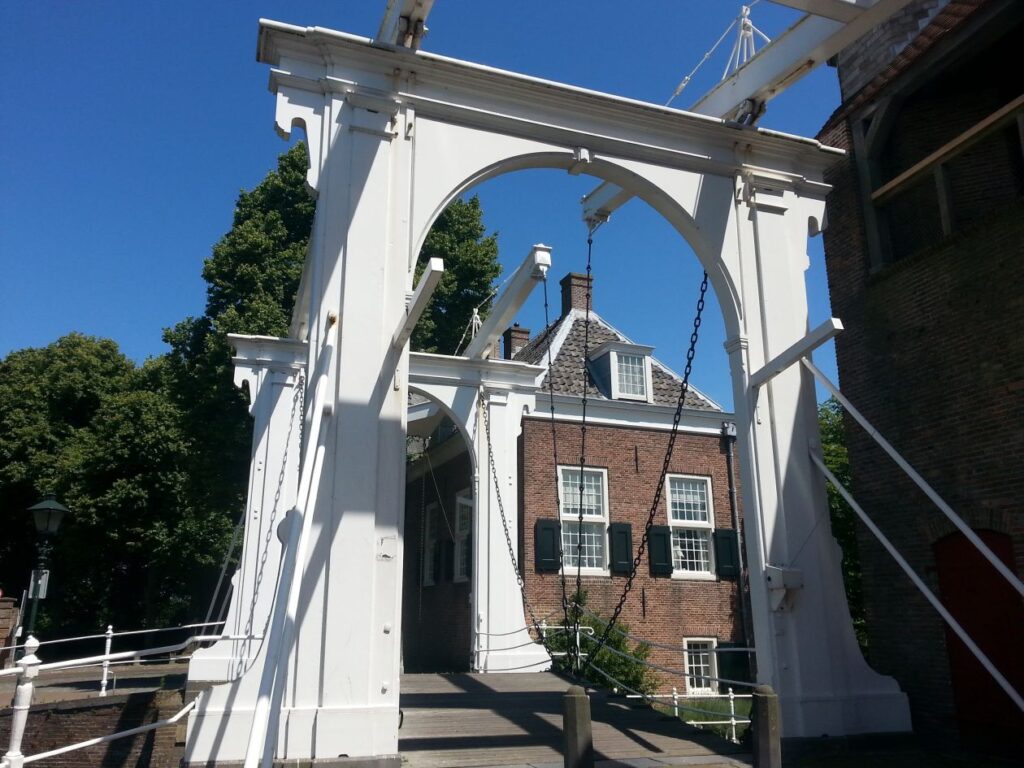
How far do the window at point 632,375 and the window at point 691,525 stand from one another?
2.08 meters

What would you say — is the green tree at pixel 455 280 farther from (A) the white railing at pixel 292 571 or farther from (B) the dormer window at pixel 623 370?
(A) the white railing at pixel 292 571

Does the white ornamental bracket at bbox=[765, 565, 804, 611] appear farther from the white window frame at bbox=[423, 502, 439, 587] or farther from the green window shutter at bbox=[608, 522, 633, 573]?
the white window frame at bbox=[423, 502, 439, 587]

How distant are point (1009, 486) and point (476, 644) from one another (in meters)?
6.64

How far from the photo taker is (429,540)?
62.5ft

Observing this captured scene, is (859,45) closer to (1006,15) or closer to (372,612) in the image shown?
(1006,15)

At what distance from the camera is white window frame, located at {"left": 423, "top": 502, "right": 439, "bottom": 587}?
18.5m

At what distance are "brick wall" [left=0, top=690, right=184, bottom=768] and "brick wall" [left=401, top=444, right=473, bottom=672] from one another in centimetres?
797

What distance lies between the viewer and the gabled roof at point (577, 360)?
18.0 metres

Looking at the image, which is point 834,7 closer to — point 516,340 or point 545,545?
point 545,545

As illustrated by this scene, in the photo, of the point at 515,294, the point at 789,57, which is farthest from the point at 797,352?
the point at 515,294

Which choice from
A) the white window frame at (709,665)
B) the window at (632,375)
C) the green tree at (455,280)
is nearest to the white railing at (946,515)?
the white window frame at (709,665)

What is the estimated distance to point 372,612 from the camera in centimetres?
560

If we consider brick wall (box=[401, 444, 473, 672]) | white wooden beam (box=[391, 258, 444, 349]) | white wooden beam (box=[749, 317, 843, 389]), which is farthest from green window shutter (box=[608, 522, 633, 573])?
white wooden beam (box=[391, 258, 444, 349])

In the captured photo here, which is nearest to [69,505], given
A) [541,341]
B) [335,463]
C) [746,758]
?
[541,341]
